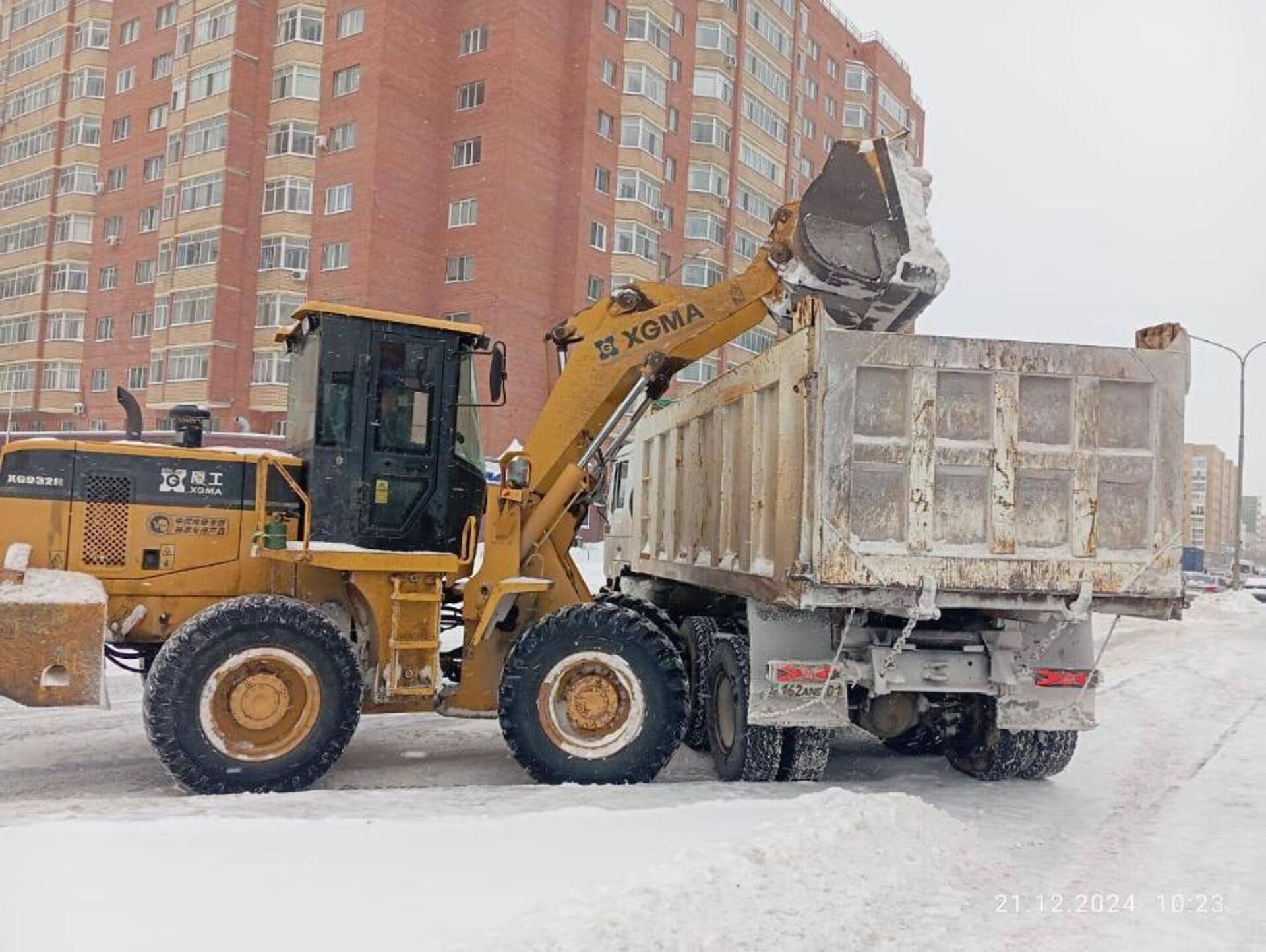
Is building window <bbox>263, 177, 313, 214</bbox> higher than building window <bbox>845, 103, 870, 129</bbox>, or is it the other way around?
building window <bbox>845, 103, 870, 129</bbox>

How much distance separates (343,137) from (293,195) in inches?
118

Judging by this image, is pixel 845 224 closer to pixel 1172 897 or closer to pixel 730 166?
pixel 1172 897

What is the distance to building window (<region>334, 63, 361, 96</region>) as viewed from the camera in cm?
3769

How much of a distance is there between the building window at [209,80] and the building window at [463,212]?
10551 mm

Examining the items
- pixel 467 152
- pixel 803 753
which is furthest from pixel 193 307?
pixel 803 753

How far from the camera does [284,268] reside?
128ft

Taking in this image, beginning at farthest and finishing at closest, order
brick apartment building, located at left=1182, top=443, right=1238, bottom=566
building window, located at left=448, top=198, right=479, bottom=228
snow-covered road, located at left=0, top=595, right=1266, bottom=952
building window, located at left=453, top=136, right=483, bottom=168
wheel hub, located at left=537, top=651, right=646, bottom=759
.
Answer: brick apartment building, located at left=1182, top=443, right=1238, bottom=566 < building window, located at left=453, top=136, right=483, bottom=168 < building window, located at left=448, top=198, right=479, bottom=228 < wheel hub, located at left=537, top=651, right=646, bottom=759 < snow-covered road, located at left=0, top=595, right=1266, bottom=952

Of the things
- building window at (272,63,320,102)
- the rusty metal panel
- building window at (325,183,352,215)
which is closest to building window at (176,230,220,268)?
building window at (325,183,352,215)

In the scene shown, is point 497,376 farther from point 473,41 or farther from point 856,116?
point 856,116

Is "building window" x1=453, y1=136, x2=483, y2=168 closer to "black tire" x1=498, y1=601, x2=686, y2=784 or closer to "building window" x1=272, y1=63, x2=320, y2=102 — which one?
"building window" x1=272, y1=63, x2=320, y2=102

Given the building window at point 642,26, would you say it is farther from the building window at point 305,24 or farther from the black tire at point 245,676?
the black tire at point 245,676

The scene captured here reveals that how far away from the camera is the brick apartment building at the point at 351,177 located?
123ft

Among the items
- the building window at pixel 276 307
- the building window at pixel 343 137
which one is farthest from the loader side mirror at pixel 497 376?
the building window at pixel 276 307

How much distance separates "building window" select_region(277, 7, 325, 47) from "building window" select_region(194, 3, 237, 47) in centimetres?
242
